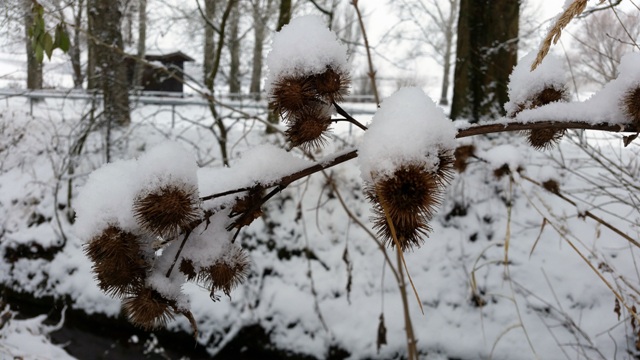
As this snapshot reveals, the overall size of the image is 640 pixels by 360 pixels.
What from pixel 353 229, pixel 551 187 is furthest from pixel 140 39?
pixel 551 187

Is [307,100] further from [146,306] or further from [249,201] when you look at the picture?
[146,306]

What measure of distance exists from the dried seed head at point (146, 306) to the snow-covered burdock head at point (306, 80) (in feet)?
0.87

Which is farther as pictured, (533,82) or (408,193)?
(533,82)

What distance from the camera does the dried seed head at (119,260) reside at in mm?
519

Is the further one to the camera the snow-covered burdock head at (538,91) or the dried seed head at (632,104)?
the snow-covered burdock head at (538,91)

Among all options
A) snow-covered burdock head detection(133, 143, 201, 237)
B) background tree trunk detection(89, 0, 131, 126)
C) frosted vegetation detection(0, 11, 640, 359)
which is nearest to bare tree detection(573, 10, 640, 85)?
frosted vegetation detection(0, 11, 640, 359)

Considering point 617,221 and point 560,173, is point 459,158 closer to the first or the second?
point 617,221

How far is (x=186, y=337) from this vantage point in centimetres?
416

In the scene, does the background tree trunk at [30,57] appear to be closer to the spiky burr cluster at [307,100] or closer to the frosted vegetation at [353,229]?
the frosted vegetation at [353,229]

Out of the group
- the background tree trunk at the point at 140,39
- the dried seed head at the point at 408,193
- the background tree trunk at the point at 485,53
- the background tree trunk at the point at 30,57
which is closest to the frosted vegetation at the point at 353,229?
the dried seed head at the point at 408,193

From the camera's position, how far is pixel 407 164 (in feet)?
1.45

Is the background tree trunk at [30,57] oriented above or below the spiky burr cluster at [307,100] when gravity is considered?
above

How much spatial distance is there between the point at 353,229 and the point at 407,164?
14.6 feet

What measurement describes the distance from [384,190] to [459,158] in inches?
41.2
